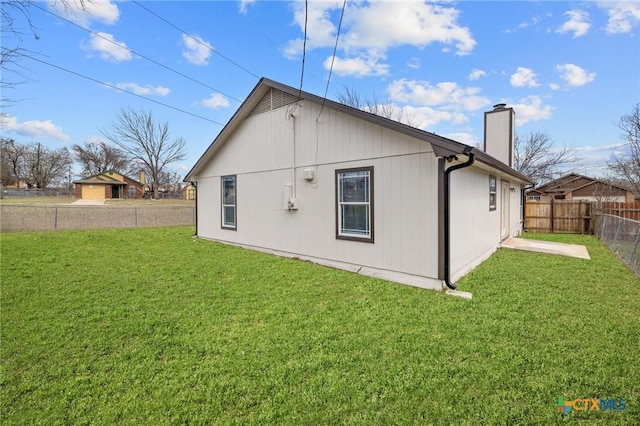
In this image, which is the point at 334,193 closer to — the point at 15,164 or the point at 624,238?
the point at 624,238

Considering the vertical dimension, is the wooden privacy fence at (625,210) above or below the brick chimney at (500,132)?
below

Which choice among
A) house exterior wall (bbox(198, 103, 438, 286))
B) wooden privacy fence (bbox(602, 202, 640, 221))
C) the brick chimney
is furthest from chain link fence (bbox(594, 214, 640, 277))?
house exterior wall (bbox(198, 103, 438, 286))

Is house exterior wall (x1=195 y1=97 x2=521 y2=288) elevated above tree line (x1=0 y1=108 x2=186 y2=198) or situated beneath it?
situated beneath

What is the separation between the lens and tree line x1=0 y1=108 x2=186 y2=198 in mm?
32656

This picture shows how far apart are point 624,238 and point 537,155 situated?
69.6 feet

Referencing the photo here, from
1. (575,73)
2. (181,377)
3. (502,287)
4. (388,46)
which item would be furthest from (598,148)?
(181,377)

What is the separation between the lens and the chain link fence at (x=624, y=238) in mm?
6693

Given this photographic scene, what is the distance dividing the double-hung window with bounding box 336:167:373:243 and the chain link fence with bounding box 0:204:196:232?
1317 cm

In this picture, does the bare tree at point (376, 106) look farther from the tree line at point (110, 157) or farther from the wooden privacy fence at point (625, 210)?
the tree line at point (110, 157)

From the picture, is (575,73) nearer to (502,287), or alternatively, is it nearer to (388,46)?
(388,46)

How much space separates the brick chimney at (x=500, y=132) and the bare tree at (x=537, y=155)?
15.0 meters

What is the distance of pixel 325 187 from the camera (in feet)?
22.8

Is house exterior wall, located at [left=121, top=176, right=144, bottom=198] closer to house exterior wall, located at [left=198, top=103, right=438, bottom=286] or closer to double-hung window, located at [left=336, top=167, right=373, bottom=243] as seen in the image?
house exterior wall, located at [left=198, top=103, right=438, bottom=286]

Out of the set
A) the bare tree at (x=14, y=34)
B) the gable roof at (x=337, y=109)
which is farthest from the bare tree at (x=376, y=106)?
the bare tree at (x=14, y=34)
